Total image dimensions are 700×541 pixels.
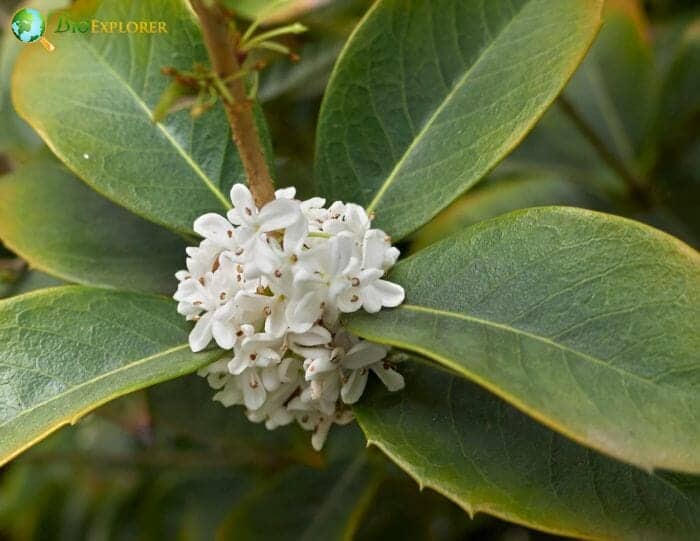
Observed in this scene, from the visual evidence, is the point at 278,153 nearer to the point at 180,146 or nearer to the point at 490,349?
the point at 180,146

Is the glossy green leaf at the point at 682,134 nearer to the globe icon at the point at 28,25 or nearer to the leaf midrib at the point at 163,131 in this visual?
the leaf midrib at the point at 163,131

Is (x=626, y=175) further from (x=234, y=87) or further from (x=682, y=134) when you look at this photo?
(x=234, y=87)

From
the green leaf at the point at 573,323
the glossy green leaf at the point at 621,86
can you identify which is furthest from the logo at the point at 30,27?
the glossy green leaf at the point at 621,86

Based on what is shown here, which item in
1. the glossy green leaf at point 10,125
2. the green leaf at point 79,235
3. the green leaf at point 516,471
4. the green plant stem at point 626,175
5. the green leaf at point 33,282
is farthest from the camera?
the green plant stem at point 626,175

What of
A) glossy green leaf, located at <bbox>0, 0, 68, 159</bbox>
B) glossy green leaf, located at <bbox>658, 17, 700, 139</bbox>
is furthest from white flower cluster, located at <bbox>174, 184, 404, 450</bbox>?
glossy green leaf, located at <bbox>658, 17, 700, 139</bbox>

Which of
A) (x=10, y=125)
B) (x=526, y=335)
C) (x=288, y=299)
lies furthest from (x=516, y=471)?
(x=10, y=125)

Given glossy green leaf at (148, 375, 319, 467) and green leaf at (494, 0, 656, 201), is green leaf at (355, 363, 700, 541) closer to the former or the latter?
glossy green leaf at (148, 375, 319, 467)

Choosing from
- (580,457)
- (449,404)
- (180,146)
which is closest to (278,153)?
(180,146)
